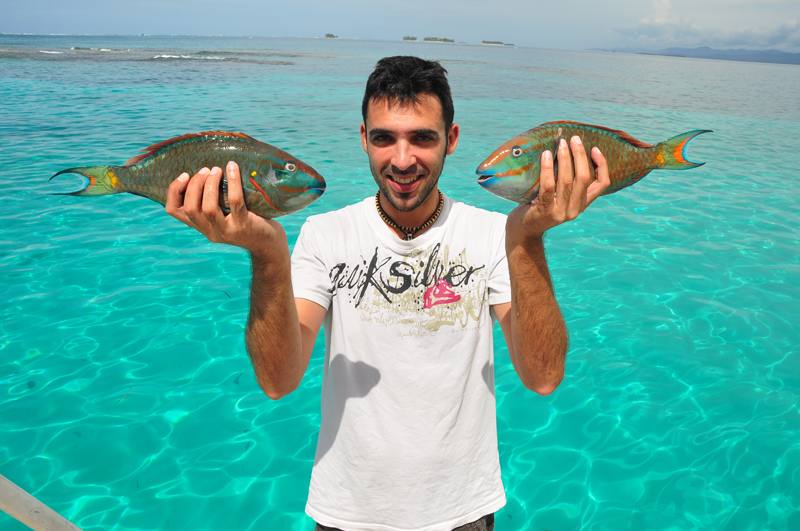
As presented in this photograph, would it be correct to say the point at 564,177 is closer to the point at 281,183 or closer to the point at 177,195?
the point at 281,183

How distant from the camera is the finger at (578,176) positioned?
71.6 inches

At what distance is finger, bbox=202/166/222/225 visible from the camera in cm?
180

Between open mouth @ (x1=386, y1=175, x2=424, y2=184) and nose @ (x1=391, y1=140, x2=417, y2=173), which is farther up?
nose @ (x1=391, y1=140, x2=417, y2=173)

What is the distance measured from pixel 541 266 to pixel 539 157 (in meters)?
0.38

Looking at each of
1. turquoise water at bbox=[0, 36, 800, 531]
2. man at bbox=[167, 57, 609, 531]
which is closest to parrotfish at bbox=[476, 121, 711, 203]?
man at bbox=[167, 57, 609, 531]

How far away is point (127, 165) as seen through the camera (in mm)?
1907

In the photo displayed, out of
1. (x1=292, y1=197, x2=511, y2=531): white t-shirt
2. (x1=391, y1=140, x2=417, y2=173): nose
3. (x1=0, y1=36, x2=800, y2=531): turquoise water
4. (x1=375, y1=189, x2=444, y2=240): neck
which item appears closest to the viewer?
(x1=391, y1=140, x2=417, y2=173): nose

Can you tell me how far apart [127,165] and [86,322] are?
6.16 m

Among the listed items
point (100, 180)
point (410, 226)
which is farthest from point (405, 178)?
point (100, 180)

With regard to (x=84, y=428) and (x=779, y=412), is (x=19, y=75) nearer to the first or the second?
(x=84, y=428)

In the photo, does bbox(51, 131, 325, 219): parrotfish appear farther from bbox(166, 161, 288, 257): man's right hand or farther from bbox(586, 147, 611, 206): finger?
bbox(586, 147, 611, 206): finger

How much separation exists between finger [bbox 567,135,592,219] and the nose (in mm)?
565

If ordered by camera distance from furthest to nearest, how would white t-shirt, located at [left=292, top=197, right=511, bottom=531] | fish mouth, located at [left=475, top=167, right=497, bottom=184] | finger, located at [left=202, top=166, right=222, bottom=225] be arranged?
1. white t-shirt, located at [left=292, top=197, right=511, bottom=531]
2. fish mouth, located at [left=475, top=167, right=497, bottom=184]
3. finger, located at [left=202, top=166, right=222, bottom=225]

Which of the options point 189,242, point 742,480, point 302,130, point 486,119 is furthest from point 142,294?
point 486,119
